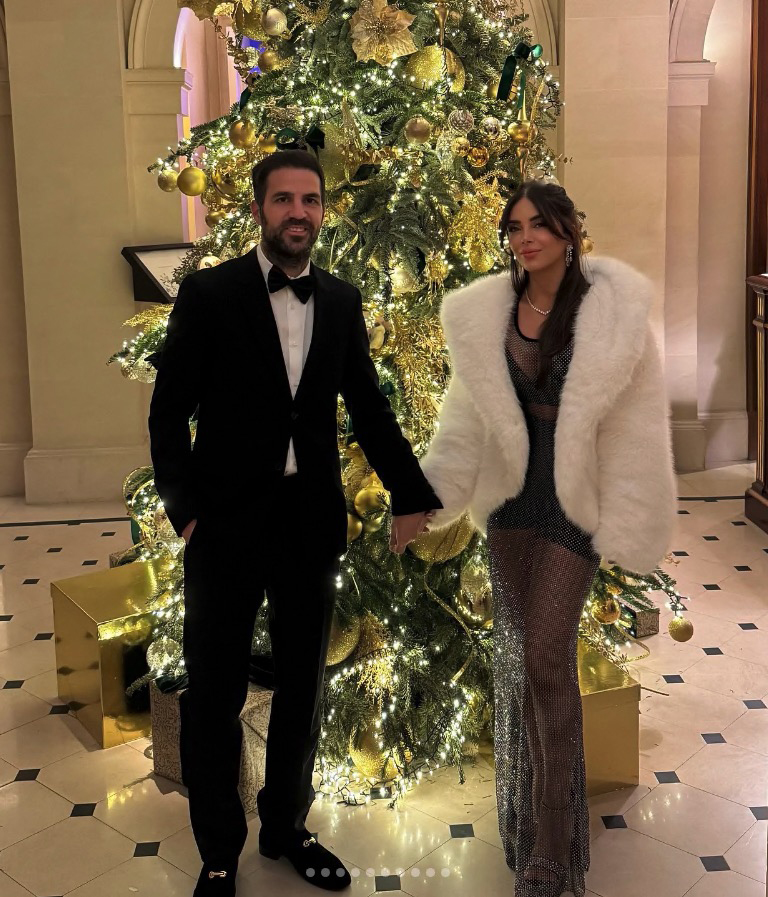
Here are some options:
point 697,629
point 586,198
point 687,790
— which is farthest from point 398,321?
point 586,198

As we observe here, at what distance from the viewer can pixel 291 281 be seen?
287 centimetres

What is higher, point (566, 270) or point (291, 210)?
point (291, 210)

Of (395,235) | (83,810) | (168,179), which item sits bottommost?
(83,810)

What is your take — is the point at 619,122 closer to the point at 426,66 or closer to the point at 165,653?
the point at 426,66

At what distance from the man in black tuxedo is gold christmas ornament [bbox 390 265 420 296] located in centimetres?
48

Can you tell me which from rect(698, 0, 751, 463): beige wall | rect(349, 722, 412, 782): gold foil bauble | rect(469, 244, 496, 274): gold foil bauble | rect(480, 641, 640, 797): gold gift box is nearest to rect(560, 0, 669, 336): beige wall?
rect(698, 0, 751, 463): beige wall

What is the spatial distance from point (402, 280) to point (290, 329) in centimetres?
68

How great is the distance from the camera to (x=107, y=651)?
13.7 feet

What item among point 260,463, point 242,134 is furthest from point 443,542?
point 242,134

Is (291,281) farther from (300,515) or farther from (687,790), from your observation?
(687,790)

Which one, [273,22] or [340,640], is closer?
[273,22]

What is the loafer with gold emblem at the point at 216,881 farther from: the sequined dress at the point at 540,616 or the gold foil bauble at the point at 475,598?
the gold foil bauble at the point at 475,598

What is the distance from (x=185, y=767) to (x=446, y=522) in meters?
1.00

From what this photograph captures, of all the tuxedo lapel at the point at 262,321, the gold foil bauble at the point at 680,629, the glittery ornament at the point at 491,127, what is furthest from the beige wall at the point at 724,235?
the tuxedo lapel at the point at 262,321
